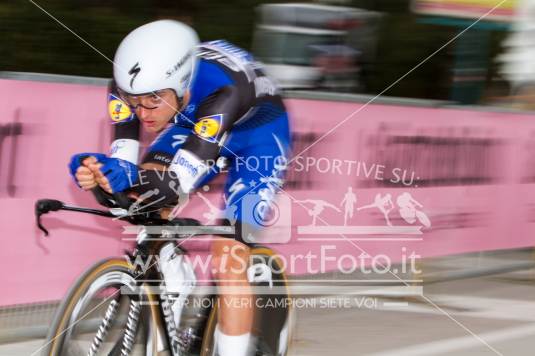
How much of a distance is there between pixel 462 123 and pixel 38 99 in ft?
14.6

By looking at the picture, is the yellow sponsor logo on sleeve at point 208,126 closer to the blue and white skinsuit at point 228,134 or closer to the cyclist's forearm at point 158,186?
the blue and white skinsuit at point 228,134

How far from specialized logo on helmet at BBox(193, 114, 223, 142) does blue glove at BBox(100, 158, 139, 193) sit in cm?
39

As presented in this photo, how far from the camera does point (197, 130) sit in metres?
4.36

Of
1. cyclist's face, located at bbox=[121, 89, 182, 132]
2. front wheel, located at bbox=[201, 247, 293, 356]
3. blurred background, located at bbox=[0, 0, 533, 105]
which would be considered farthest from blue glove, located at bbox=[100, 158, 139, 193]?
blurred background, located at bbox=[0, 0, 533, 105]

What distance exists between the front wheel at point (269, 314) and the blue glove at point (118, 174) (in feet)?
2.98

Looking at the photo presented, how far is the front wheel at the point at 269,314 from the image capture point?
4.76m

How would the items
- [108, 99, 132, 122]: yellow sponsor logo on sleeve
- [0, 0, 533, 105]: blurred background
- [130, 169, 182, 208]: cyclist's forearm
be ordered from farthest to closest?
[0, 0, 533, 105]: blurred background → [108, 99, 132, 122]: yellow sponsor logo on sleeve → [130, 169, 182, 208]: cyclist's forearm

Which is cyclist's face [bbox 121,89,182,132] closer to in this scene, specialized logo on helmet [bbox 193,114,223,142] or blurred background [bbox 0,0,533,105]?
specialized logo on helmet [bbox 193,114,223,142]

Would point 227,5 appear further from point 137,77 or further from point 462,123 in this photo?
point 137,77

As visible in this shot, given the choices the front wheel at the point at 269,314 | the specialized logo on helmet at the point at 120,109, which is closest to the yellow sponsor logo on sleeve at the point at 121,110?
the specialized logo on helmet at the point at 120,109

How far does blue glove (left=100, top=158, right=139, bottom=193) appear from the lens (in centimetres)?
398

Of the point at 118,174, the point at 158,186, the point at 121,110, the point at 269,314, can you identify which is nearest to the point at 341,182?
the point at 269,314

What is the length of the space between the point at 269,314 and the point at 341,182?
358 cm

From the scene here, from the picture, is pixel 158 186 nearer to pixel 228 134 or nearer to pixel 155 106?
pixel 155 106
